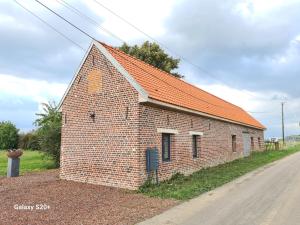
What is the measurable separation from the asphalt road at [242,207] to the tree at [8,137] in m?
41.8

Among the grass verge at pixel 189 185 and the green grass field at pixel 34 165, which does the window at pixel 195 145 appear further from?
the green grass field at pixel 34 165

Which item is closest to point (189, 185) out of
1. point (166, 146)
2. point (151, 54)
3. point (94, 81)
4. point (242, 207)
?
point (166, 146)

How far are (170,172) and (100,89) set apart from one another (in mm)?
4461

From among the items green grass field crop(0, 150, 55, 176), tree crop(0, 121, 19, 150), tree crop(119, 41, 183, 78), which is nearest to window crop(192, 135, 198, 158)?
green grass field crop(0, 150, 55, 176)

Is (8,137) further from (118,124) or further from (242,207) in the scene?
(242,207)

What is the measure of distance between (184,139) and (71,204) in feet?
24.8

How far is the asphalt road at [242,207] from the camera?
8539 mm

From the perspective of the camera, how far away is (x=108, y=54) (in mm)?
14578

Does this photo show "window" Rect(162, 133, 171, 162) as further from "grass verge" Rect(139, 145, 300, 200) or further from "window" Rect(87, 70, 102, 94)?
"window" Rect(87, 70, 102, 94)

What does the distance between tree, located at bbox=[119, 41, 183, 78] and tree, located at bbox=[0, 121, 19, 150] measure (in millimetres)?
22012

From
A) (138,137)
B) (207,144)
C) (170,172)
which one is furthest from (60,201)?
(207,144)

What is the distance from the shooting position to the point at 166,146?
15594 mm

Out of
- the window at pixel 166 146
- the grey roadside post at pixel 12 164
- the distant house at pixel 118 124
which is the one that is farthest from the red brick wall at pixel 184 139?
the grey roadside post at pixel 12 164

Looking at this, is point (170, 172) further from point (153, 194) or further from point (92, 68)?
point (92, 68)
